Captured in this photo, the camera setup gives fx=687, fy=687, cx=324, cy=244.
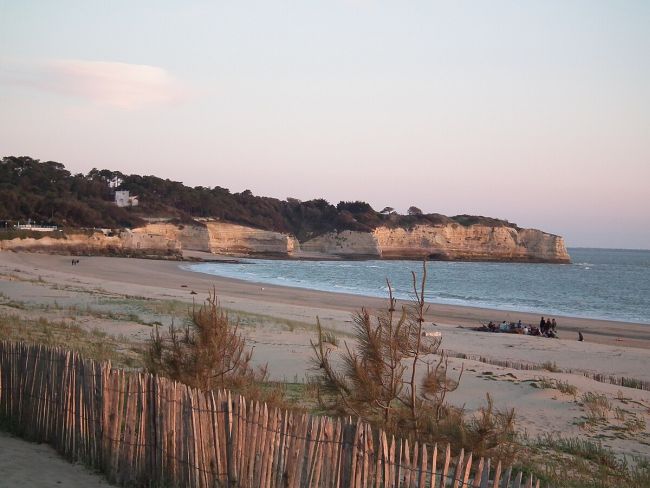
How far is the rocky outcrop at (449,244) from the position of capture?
348ft

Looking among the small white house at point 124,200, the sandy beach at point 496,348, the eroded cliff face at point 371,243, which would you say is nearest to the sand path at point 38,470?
the sandy beach at point 496,348

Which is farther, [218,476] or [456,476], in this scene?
[218,476]

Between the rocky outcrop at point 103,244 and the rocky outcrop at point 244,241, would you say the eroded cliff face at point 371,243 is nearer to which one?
the rocky outcrop at point 244,241

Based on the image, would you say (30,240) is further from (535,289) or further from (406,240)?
(406,240)

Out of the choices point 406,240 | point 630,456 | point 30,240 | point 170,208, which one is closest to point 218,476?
point 630,456

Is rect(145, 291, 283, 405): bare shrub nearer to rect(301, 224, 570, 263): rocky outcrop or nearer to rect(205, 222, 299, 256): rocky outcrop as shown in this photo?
rect(205, 222, 299, 256): rocky outcrop

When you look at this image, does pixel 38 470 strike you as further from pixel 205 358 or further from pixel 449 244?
pixel 449 244

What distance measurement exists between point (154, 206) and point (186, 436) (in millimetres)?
87156

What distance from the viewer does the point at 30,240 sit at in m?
58.0

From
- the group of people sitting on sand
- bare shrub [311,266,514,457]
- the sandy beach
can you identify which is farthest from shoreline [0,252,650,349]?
bare shrub [311,266,514,457]

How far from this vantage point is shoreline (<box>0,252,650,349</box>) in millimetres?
26516

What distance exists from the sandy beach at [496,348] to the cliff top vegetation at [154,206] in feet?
131

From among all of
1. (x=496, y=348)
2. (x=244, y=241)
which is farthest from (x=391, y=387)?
(x=244, y=241)

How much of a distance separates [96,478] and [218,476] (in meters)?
1.38
